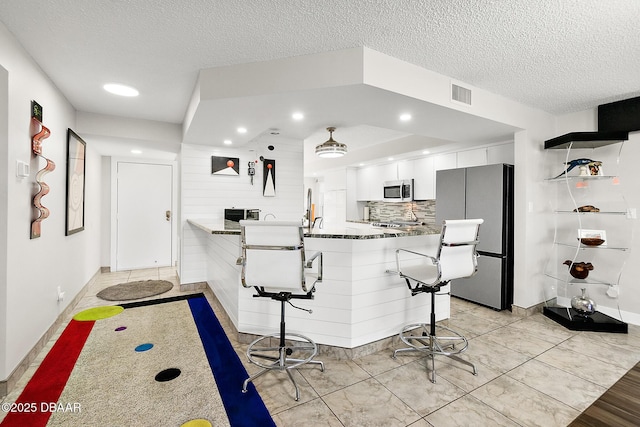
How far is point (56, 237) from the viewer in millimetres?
2980

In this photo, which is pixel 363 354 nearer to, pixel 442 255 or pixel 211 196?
pixel 442 255

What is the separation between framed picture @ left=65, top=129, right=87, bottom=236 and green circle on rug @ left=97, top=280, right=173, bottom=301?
0.97 metres

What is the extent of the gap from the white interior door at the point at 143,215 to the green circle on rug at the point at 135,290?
3.53 ft

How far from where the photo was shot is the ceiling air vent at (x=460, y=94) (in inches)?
106

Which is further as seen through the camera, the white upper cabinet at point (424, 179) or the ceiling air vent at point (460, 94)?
the white upper cabinet at point (424, 179)

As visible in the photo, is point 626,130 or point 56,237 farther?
point 626,130

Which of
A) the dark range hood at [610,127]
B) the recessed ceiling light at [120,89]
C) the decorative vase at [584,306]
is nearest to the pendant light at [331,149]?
the recessed ceiling light at [120,89]

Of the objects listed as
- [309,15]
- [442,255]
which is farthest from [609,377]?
[309,15]

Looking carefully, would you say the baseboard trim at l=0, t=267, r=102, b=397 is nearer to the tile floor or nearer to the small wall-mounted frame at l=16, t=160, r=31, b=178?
the tile floor

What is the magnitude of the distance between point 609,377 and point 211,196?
464 centimetres

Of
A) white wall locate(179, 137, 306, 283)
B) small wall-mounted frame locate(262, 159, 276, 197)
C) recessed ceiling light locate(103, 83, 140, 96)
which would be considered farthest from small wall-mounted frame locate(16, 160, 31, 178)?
small wall-mounted frame locate(262, 159, 276, 197)

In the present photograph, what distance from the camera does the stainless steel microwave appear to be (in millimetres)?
5273

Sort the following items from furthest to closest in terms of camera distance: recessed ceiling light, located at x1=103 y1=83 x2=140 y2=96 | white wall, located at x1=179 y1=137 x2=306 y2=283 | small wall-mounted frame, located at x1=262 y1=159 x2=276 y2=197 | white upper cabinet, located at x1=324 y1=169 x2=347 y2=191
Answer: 1. white upper cabinet, located at x1=324 y1=169 x2=347 y2=191
2. small wall-mounted frame, located at x1=262 y1=159 x2=276 y2=197
3. white wall, located at x1=179 y1=137 x2=306 y2=283
4. recessed ceiling light, located at x1=103 y1=83 x2=140 y2=96

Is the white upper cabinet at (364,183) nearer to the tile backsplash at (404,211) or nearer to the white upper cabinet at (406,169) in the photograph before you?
the tile backsplash at (404,211)
